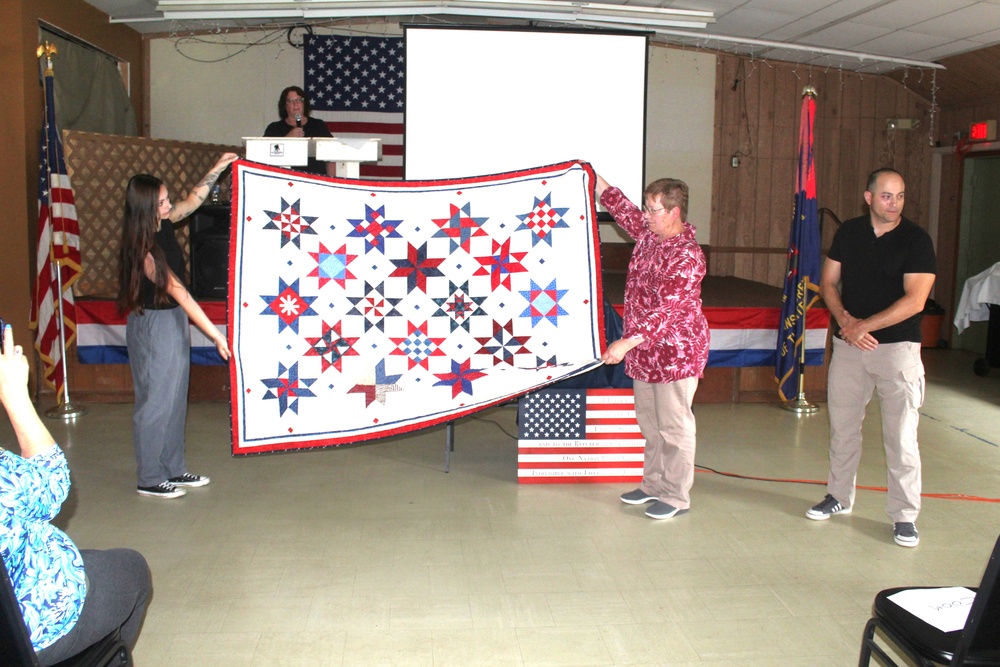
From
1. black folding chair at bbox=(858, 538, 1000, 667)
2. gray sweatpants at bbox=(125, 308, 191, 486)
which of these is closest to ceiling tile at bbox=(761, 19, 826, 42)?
gray sweatpants at bbox=(125, 308, 191, 486)

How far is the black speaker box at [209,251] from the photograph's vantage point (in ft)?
19.4

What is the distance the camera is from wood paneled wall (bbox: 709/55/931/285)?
8.90 metres

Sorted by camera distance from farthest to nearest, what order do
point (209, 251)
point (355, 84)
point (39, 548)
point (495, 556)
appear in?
1. point (355, 84)
2. point (209, 251)
3. point (495, 556)
4. point (39, 548)

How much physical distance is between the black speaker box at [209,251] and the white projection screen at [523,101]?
4.32 ft

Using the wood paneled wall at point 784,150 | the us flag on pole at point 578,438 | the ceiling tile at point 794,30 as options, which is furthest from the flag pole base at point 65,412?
the wood paneled wall at point 784,150

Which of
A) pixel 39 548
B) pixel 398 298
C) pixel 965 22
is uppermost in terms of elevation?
pixel 965 22

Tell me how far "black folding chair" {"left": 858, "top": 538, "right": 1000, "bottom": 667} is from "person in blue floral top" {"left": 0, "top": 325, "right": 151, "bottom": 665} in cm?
167

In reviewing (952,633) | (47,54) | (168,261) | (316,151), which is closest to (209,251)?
(47,54)

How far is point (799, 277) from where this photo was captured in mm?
5746

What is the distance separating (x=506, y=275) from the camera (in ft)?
13.1

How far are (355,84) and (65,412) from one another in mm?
3972

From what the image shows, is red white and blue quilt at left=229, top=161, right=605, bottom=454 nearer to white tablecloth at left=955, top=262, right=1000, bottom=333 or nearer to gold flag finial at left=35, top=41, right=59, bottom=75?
gold flag finial at left=35, top=41, right=59, bottom=75

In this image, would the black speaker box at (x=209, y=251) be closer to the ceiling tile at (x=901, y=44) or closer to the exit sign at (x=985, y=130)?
the ceiling tile at (x=901, y=44)

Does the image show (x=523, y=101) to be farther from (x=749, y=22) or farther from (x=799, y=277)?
(x=749, y=22)
